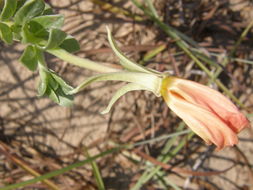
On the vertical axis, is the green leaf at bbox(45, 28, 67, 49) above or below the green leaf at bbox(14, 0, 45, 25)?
below

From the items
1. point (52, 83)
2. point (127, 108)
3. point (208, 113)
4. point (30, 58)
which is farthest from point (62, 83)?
point (127, 108)

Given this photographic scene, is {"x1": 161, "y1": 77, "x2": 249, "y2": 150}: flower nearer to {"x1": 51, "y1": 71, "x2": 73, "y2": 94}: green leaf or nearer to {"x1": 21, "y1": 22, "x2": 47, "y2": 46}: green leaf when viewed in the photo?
{"x1": 51, "y1": 71, "x2": 73, "y2": 94}: green leaf

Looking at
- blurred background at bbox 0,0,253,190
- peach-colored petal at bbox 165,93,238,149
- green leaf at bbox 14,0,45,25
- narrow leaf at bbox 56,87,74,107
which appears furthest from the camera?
blurred background at bbox 0,0,253,190

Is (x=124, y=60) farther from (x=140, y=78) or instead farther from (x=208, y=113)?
(x=208, y=113)

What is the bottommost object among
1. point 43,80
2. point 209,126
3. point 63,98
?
point 209,126

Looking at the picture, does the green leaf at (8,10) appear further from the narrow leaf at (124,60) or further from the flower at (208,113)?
the flower at (208,113)

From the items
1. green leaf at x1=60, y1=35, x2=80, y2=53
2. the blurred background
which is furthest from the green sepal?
the blurred background

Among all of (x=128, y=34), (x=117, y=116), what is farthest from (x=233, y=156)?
(x=128, y=34)
